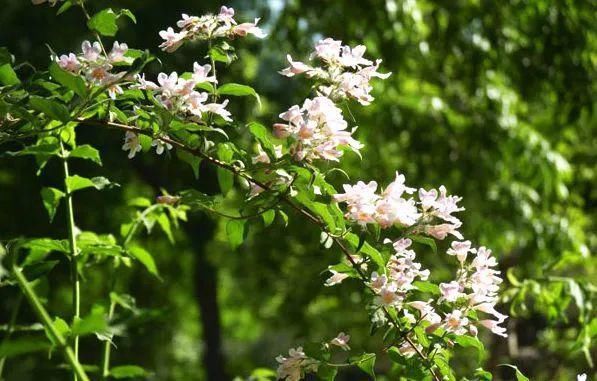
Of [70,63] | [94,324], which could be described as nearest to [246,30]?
[70,63]

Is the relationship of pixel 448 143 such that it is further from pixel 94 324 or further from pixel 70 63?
pixel 94 324

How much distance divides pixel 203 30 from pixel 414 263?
17.2 inches

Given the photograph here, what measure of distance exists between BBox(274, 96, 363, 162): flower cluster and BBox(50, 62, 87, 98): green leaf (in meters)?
0.25

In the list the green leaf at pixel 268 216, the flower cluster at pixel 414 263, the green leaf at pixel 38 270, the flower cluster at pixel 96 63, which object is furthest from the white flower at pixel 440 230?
the green leaf at pixel 38 270

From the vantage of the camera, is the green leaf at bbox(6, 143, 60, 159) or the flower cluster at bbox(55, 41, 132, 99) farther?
the green leaf at bbox(6, 143, 60, 159)

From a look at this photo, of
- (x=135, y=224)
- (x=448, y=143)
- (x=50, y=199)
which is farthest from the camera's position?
(x=448, y=143)

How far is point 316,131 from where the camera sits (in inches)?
48.3

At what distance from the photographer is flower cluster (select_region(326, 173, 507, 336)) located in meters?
1.23

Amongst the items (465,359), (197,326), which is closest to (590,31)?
(465,359)

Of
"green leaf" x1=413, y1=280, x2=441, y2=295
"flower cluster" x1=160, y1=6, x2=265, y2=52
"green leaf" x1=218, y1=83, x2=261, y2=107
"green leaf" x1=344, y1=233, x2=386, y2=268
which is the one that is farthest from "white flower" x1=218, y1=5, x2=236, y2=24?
"green leaf" x1=413, y1=280, x2=441, y2=295

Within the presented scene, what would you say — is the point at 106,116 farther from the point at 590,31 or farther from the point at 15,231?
the point at 15,231

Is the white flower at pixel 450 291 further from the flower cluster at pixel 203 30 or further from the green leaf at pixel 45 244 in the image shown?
the green leaf at pixel 45 244

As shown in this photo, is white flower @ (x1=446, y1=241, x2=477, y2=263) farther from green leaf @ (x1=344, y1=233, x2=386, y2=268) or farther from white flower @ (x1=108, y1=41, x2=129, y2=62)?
white flower @ (x1=108, y1=41, x2=129, y2=62)

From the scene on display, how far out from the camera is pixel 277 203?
129 centimetres
